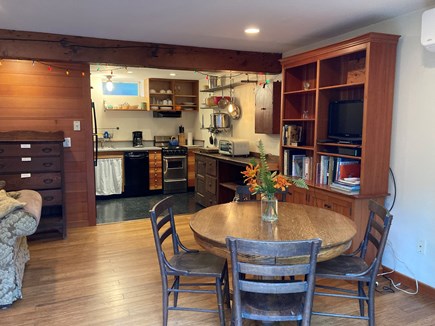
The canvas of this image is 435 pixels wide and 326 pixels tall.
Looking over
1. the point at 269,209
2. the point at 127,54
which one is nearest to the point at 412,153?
the point at 269,209

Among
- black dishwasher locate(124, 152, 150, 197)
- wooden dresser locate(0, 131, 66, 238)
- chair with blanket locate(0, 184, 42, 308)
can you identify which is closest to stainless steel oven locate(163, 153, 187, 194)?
black dishwasher locate(124, 152, 150, 197)

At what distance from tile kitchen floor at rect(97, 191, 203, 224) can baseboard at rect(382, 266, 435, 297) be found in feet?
9.93

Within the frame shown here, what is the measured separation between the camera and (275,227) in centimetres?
218

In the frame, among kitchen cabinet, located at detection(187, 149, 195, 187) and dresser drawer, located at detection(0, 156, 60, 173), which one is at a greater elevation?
dresser drawer, located at detection(0, 156, 60, 173)

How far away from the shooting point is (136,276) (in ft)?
10.4

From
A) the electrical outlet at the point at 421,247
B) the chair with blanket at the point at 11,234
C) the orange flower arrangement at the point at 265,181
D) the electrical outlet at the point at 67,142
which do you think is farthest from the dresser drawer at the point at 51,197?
the electrical outlet at the point at 421,247

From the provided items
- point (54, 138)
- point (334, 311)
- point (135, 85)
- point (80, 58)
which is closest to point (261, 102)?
point (80, 58)

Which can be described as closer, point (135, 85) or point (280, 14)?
point (280, 14)

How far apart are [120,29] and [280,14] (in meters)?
1.54

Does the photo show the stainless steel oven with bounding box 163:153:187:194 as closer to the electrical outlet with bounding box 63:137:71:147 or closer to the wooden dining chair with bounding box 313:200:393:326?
the electrical outlet with bounding box 63:137:71:147

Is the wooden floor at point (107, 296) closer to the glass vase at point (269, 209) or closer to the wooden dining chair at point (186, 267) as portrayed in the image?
the wooden dining chair at point (186, 267)

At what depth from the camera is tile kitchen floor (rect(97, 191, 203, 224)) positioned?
5188 millimetres

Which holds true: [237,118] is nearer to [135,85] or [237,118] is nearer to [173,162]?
[173,162]

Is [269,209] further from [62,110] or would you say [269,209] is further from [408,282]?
[62,110]
